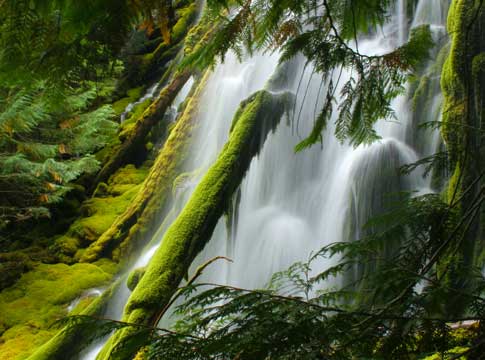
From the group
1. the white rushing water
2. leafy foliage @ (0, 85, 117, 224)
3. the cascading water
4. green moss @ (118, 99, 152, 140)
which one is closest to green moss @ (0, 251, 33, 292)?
leafy foliage @ (0, 85, 117, 224)

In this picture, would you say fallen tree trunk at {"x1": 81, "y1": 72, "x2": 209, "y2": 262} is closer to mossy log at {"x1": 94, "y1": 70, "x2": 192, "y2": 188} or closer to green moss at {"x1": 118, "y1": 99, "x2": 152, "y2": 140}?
mossy log at {"x1": 94, "y1": 70, "x2": 192, "y2": 188}

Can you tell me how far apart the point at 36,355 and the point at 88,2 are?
5787 millimetres

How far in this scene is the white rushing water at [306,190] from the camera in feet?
21.7

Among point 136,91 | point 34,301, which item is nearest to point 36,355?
point 34,301

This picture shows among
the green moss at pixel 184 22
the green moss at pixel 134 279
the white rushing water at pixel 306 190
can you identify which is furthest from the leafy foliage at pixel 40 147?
the green moss at pixel 184 22

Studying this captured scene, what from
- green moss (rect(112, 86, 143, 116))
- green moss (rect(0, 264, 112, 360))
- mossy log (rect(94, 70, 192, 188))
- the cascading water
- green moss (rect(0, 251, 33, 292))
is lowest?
green moss (rect(0, 264, 112, 360))

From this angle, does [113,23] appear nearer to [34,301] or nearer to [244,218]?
[244,218]

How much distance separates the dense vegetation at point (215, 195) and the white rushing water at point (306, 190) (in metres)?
0.42

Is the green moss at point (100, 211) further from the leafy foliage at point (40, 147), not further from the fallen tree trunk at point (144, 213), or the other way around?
the leafy foliage at point (40, 147)

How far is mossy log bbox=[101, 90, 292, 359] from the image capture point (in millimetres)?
4723

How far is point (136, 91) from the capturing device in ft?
50.0

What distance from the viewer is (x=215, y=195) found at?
211 inches

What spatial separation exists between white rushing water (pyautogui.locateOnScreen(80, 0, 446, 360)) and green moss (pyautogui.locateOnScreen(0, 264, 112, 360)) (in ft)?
4.16

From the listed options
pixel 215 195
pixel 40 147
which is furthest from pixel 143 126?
pixel 215 195
